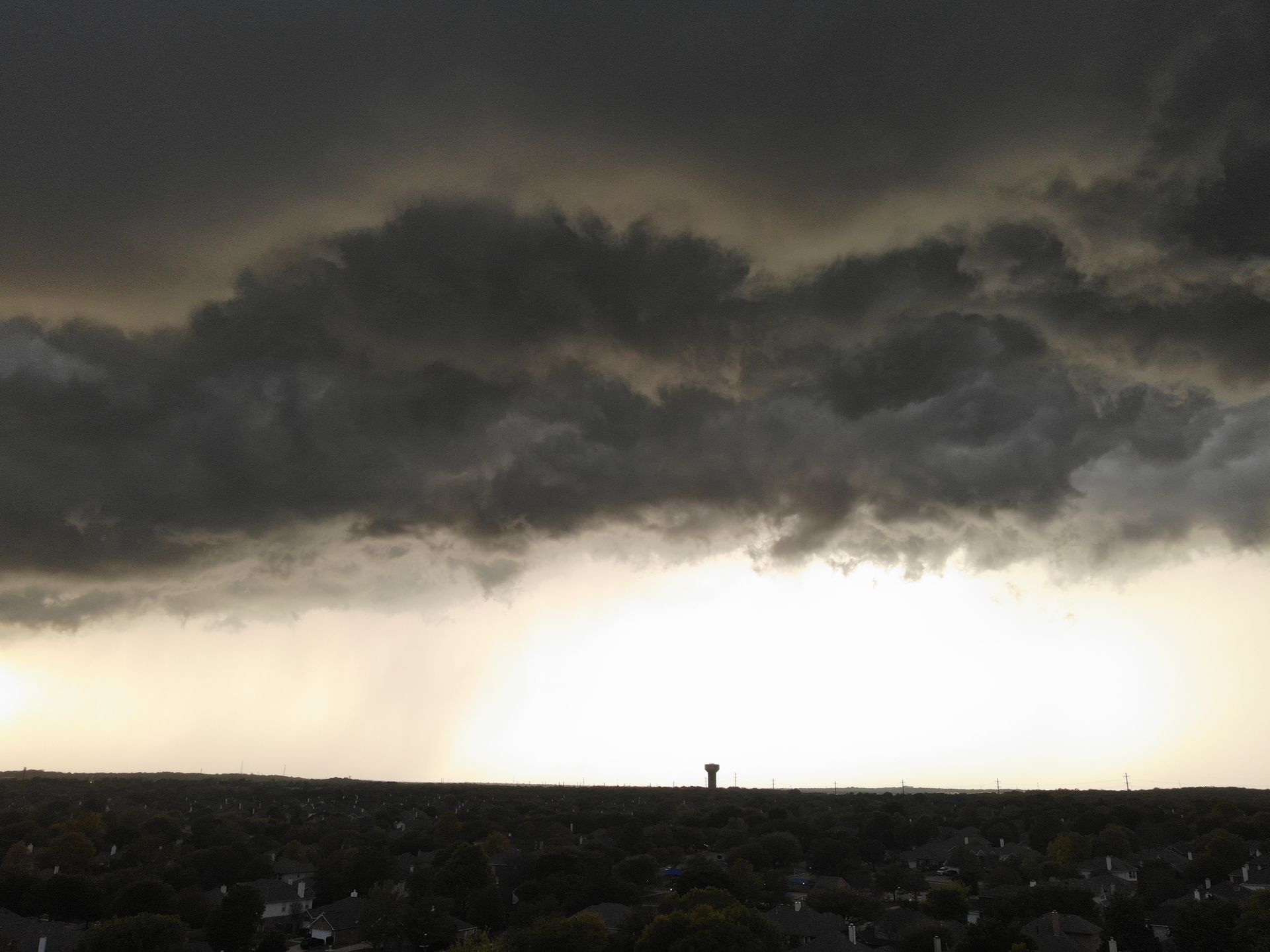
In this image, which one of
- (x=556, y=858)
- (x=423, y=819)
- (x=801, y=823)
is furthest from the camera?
(x=423, y=819)

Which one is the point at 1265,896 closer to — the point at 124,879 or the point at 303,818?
the point at 124,879

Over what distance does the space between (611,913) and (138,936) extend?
33.6 metres

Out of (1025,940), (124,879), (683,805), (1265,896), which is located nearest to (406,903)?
(124,879)

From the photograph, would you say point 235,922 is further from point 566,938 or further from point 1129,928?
point 1129,928

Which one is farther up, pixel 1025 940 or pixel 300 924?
pixel 1025 940

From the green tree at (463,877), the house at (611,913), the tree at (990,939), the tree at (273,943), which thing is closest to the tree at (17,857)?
the tree at (273,943)

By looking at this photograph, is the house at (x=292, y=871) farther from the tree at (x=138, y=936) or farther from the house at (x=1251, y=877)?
the house at (x=1251, y=877)

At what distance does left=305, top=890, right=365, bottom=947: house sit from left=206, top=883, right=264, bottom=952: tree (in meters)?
7.18

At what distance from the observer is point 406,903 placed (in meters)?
77.0

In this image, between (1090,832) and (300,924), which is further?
(1090,832)

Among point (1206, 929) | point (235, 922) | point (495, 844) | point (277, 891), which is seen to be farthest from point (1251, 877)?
point (277, 891)

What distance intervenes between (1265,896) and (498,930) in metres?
55.4

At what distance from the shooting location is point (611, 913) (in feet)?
242

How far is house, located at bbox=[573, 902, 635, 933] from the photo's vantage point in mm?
68500
